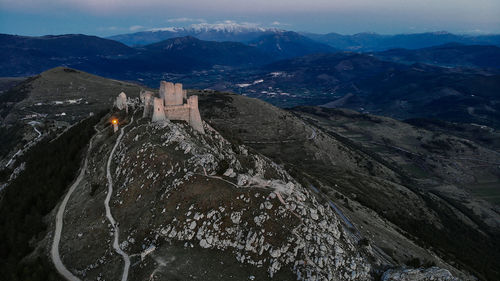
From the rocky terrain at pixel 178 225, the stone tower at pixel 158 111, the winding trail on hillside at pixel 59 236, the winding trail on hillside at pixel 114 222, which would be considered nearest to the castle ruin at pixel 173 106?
the stone tower at pixel 158 111

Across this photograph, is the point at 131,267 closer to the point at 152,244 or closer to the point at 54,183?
the point at 152,244

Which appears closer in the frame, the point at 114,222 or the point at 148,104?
the point at 114,222

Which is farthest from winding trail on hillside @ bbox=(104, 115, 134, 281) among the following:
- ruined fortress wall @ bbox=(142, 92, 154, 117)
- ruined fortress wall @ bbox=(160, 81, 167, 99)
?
ruined fortress wall @ bbox=(160, 81, 167, 99)

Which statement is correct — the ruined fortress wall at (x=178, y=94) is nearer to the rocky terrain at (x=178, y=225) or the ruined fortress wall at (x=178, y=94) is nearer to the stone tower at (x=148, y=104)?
the stone tower at (x=148, y=104)

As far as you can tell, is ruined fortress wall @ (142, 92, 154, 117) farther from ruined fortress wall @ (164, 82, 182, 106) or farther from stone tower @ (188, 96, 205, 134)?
stone tower @ (188, 96, 205, 134)

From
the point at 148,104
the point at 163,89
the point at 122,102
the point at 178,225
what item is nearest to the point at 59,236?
the point at 178,225

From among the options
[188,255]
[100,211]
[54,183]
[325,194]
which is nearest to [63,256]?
[100,211]

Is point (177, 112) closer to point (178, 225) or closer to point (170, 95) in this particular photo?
point (170, 95)
